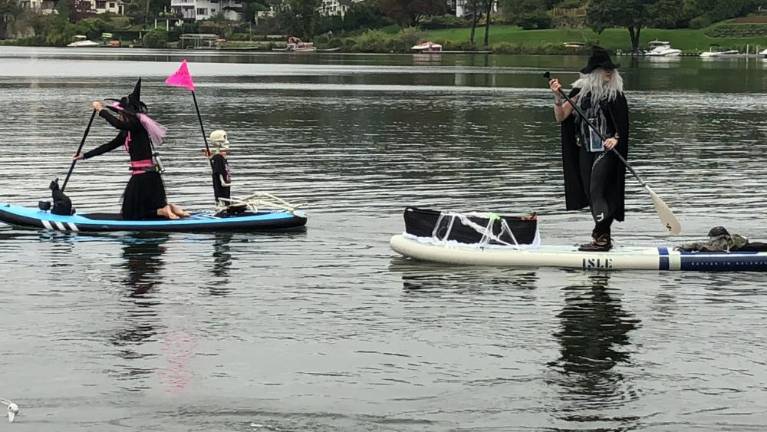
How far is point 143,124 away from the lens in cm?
1738

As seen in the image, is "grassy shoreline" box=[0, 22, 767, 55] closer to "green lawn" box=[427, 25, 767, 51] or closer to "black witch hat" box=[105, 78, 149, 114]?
"green lawn" box=[427, 25, 767, 51]

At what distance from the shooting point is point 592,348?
37.8ft

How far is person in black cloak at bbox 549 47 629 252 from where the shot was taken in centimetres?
1484

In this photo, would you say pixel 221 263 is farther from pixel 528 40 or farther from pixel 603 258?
pixel 528 40

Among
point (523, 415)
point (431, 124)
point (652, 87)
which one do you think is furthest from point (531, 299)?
point (652, 87)

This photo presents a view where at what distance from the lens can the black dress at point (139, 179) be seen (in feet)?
56.8

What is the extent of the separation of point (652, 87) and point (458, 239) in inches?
2213

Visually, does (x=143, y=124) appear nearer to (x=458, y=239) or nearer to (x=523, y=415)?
(x=458, y=239)

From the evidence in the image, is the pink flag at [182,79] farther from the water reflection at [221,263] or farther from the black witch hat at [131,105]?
the water reflection at [221,263]

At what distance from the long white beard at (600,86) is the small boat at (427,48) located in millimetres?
148422

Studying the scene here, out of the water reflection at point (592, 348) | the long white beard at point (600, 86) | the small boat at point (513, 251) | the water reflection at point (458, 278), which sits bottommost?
the water reflection at point (592, 348)

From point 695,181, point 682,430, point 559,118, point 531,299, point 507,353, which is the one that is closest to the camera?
point 682,430

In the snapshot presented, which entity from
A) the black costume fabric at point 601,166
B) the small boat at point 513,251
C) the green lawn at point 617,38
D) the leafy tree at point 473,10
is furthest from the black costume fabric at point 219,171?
the leafy tree at point 473,10

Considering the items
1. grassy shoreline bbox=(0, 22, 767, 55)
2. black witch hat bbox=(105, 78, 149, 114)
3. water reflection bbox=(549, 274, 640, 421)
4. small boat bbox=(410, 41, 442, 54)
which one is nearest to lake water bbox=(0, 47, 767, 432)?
water reflection bbox=(549, 274, 640, 421)
